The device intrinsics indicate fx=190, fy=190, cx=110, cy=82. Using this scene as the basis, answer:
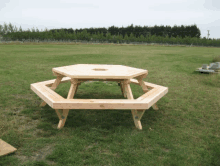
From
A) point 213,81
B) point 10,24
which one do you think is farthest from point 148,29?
point 213,81

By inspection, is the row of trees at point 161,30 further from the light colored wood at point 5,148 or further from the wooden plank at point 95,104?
the light colored wood at point 5,148

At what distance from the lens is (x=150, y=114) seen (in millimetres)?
4148

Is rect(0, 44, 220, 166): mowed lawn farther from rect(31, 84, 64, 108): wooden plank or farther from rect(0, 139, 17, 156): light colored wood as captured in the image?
rect(31, 84, 64, 108): wooden plank

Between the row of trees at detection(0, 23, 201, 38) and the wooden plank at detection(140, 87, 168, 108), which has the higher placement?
the row of trees at detection(0, 23, 201, 38)

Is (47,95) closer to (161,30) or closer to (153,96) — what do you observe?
(153,96)

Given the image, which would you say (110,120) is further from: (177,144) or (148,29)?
(148,29)

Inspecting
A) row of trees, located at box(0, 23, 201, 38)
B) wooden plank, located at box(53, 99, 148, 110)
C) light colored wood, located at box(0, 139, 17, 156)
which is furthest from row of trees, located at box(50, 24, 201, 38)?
light colored wood, located at box(0, 139, 17, 156)

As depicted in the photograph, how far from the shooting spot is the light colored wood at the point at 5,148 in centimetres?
250

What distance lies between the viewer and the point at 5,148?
255 cm

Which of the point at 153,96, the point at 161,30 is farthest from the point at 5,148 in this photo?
the point at 161,30

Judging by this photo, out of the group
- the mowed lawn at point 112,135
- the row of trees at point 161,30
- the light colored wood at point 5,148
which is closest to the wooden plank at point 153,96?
the mowed lawn at point 112,135

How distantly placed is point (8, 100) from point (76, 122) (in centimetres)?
222

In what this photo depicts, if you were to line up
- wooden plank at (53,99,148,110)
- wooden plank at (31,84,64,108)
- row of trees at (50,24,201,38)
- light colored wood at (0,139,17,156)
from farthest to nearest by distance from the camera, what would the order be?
row of trees at (50,24,201,38)
wooden plank at (31,84,64,108)
wooden plank at (53,99,148,110)
light colored wood at (0,139,17,156)

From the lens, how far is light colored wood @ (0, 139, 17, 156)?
8.21 ft
